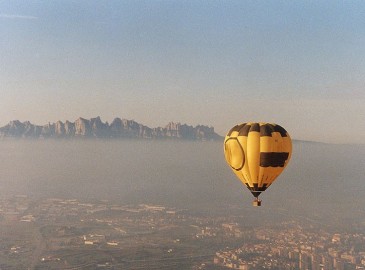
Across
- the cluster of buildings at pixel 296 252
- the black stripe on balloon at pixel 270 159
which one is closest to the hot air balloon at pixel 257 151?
the black stripe on balloon at pixel 270 159

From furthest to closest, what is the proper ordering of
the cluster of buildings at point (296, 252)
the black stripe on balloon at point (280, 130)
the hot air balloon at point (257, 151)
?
the cluster of buildings at point (296, 252) < the black stripe on balloon at point (280, 130) < the hot air balloon at point (257, 151)

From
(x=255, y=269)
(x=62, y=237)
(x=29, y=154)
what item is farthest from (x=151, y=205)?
(x=29, y=154)

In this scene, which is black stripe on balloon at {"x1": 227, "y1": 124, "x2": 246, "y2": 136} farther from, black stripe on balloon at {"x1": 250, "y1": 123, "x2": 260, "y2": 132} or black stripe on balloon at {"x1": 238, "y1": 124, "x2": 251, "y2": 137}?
black stripe on balloon at {"x1": 250, "y1": 123, "x2": 260, "y2": 132}

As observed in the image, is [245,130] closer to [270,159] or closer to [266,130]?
[266,130]

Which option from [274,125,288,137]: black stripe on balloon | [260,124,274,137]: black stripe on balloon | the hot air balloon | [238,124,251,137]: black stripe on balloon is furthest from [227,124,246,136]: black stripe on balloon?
[274,125,288,137]: black stripe on balloon

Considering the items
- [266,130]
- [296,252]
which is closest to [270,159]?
[266,130]

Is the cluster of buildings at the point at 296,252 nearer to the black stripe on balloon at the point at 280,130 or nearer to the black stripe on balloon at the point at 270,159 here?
the black stripe on balloon at the point at 270,159

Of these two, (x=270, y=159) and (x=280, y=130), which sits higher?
(x=280, y=130)

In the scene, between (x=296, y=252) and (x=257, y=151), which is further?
(x=296, y=252)
